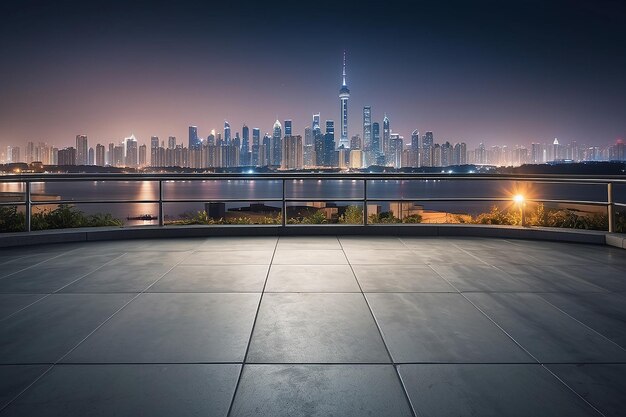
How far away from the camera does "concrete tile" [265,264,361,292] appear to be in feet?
17.0

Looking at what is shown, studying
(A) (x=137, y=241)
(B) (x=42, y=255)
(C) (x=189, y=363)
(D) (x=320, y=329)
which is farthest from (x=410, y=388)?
(A) (x=137, y=241)

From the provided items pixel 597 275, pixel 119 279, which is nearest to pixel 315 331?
pixel 119 279

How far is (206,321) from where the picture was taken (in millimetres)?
4043

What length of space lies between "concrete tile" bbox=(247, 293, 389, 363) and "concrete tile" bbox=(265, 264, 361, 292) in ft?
0.98

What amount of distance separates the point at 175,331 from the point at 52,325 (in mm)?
1176

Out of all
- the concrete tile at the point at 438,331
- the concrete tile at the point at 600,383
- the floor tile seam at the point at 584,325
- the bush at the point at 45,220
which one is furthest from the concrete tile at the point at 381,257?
the bush at the point at 45,220

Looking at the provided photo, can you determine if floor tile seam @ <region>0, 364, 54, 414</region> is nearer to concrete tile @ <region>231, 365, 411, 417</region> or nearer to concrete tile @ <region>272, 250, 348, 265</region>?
concrete tile @ <region>231, 365, 411, 417</region>

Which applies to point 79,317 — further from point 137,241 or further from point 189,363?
point 137,241

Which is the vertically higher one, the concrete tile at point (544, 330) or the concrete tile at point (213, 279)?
the concrete tile at point (213, 279)

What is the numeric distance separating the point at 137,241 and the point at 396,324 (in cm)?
651

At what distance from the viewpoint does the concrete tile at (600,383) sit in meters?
2.62

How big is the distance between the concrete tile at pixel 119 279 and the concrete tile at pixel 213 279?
18cm

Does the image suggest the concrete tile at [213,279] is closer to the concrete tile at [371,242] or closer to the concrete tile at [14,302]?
the concrete tile at [14,302]

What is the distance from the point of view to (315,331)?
3.78m
